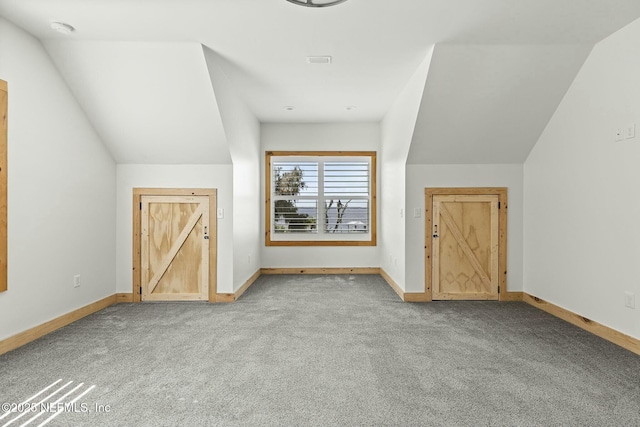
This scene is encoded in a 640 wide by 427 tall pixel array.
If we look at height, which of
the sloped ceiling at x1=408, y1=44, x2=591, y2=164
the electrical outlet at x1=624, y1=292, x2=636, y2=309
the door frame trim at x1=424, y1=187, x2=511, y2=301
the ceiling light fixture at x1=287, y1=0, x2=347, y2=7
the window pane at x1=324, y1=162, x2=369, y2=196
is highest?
the ceiling light fixture at x1=287, y1=0, x2=347, y2=7

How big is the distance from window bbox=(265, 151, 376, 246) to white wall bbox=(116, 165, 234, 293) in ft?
6.26

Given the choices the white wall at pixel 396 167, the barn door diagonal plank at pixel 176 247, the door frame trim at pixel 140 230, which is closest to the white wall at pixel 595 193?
the white wall at pixel 396 167

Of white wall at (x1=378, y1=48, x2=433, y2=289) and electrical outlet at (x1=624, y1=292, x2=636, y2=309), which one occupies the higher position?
white wall at (x1=378, y1=48, x2=433, y2=289)

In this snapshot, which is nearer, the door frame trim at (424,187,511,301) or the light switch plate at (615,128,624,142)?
the light switch plate at (615,128,624,142)

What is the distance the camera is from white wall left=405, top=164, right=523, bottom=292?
4.65m

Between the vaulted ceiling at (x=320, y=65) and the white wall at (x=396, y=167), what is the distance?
12cm

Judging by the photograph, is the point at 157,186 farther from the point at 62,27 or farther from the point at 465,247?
the point at 465,247

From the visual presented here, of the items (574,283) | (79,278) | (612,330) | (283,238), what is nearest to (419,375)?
(612,330)

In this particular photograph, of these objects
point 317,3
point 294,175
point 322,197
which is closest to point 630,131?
point 317,3

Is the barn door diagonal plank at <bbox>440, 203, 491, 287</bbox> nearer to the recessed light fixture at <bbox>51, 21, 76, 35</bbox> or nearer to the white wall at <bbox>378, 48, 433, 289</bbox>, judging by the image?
the white wall at <bbox>378, 48, 433, 289</bbox>

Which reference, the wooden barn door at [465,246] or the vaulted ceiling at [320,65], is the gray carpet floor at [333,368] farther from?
the vaulted ceiling at [320,65]

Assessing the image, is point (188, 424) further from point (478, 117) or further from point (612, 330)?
point (478, 117)

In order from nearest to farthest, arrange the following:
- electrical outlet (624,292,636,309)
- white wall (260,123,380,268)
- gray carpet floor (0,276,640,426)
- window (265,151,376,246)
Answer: gray carpet floor (0,276,640,426), electrical outlet (624,292,636,309), white wall (260,123,380,268), window (265,151,376,246)

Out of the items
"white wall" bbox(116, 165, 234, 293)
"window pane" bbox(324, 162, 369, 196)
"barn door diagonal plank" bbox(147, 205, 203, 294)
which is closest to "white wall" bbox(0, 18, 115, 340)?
"white wall" bbox(116, 165, 234, 293)
